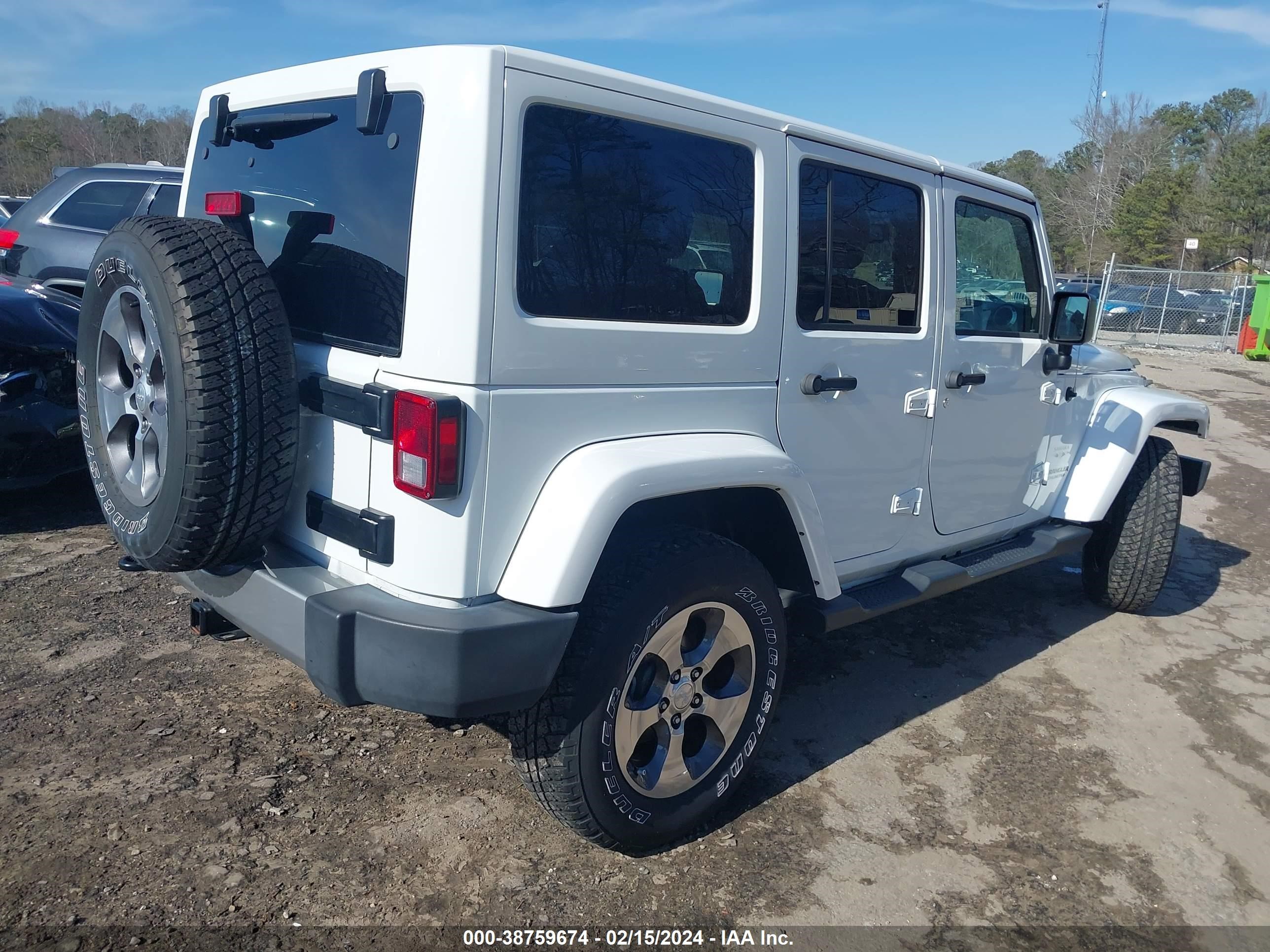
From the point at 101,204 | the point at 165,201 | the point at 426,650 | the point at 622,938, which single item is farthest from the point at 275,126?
the point at 101,204

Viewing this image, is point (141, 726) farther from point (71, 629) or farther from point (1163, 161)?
point (1163, 161)

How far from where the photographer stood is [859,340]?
3172 millimetres

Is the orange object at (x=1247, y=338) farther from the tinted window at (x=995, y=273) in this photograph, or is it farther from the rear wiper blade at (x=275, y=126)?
the rear wiper blade at (x=275, y=126)

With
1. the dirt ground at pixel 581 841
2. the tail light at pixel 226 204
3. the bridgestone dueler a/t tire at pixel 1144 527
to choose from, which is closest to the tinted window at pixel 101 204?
the dirt ground at pixel 581 841

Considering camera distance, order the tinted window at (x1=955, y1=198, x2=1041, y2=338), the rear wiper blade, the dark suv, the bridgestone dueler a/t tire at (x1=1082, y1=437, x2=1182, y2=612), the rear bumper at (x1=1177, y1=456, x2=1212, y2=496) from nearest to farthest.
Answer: the rear wiper blade → the tinted window at (x1=955, y1=198, x2=1041, y2=338) → the bridgestone dueler a/t tire at (x1=1082, y1=437, x2=1182, y2=612) → the rear bumper at (x1=1177, y1=456, x2=1212, y2=496) → the dark suv

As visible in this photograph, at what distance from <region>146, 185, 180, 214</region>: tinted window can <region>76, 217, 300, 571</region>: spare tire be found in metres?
5.62

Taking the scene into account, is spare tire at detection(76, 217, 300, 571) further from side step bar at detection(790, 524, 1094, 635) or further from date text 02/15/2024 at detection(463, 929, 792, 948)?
side step bar at detection(790, 524, 1094, 635)

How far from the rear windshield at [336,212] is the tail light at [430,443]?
189mm

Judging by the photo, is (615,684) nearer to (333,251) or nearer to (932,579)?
(333,251)

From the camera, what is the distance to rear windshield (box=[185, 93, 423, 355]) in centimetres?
230

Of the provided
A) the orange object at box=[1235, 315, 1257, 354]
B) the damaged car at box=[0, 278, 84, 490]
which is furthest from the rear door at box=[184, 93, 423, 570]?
the orange object at box=[1235, 315, 1257, 354]

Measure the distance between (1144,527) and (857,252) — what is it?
2646mm

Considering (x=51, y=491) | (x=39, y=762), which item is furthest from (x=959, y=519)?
(x=51, y=491)

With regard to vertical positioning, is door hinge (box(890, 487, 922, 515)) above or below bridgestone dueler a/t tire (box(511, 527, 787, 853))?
above
